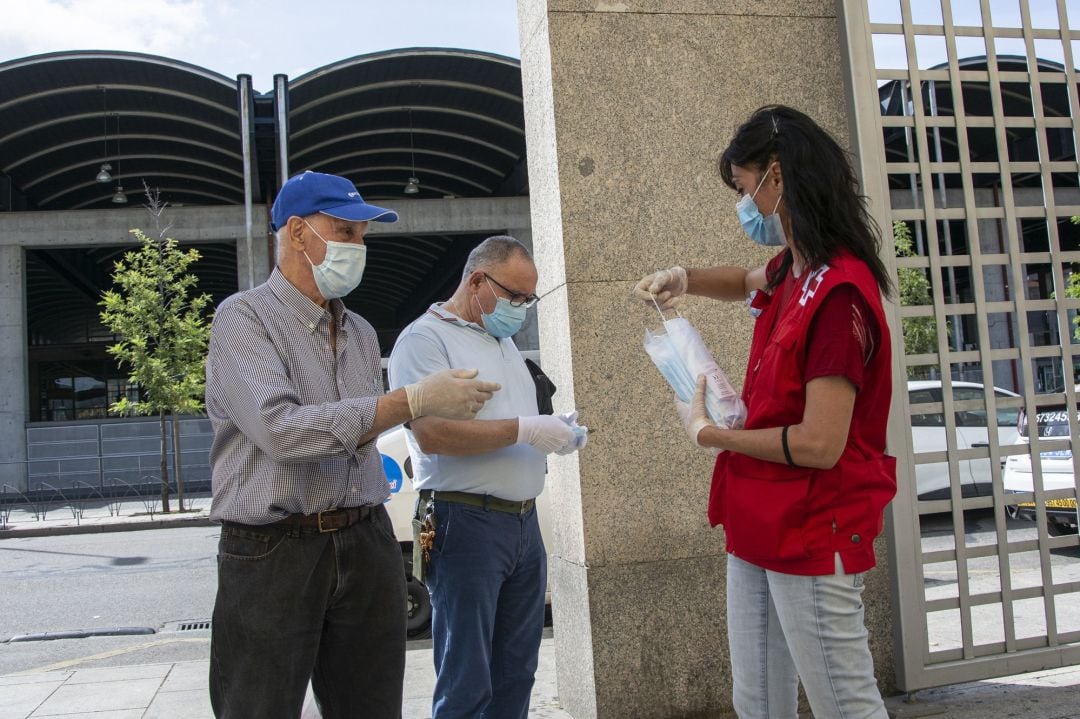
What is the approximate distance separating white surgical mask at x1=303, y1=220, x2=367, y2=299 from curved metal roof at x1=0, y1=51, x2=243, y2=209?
2350 centimetres

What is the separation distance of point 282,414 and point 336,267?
1.81ft

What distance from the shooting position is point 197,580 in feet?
36.5

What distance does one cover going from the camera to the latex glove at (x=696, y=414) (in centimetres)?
248

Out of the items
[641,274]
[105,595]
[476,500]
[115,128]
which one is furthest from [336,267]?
[115,128]

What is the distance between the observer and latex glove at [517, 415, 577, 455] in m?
3.09

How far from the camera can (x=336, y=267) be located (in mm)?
2801

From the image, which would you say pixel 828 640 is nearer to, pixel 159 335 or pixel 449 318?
pixel 449 318

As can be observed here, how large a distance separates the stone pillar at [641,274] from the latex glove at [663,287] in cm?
133

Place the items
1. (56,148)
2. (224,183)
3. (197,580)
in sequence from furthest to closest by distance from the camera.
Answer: (224,183) < (56,148) < (197,580)

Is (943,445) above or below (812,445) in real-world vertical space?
below

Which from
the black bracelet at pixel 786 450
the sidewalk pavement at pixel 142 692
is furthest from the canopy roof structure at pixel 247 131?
the black bracelet at pixel 786 450

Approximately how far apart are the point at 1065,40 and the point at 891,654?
3147 mm

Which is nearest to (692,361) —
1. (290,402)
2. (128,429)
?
(290,402)

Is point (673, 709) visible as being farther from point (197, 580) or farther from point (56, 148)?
point (56, 148)
